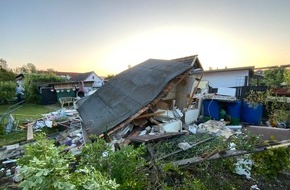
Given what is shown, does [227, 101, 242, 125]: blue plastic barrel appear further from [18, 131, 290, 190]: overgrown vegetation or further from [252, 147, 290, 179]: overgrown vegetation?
[252, 147, 290, 179]: overgrown vegetation

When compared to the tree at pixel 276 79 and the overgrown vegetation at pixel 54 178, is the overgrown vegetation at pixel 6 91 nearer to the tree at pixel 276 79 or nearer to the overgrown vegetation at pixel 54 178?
the overgrown vegetation at pixel 54 178

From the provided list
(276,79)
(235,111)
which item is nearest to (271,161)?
(235,111)

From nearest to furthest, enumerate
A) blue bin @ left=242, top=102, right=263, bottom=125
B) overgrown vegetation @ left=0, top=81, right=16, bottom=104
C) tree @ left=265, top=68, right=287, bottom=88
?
blue bin @ left=242, top=102, right=263, bottom=125
tree @ left=265, top=68, right=287, bottom=88
overgrown vegetation @ left=0, top=81, right=16, bottom=104

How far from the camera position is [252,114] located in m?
9.77

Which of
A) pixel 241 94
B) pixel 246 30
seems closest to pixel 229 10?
pixel 246 30

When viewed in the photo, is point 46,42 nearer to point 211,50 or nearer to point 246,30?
point 211,50

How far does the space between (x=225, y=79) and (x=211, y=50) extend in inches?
241

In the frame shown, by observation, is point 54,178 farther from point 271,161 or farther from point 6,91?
point 6,91

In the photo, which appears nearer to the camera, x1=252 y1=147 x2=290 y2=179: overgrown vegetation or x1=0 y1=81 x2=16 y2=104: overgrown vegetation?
x1=252 y1=147 x2=290 y2=179: overgrown vegetation

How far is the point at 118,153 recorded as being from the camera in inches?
104

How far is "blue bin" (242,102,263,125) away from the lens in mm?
9609

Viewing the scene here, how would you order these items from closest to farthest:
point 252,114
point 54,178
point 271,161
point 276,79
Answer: point 54,178 < point 271,161 < point 252,114 < point 276,79

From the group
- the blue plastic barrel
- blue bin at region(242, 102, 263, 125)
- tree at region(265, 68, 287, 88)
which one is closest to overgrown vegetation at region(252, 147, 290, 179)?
the blue plastic barrel

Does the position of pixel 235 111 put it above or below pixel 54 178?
below
